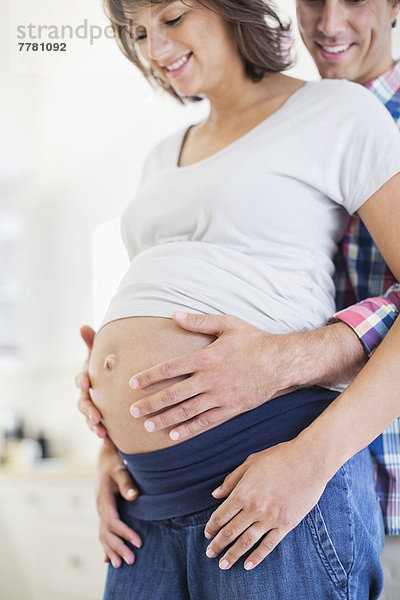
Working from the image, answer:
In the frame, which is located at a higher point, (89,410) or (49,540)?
(89,410)

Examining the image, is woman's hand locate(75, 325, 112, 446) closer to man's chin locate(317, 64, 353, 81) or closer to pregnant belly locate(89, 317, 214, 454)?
pregnant belly locate(89, 317, 214, 454)

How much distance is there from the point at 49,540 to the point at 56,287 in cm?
134

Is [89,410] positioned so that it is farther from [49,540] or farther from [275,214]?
[49,540]

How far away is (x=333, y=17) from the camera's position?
3.51 ft

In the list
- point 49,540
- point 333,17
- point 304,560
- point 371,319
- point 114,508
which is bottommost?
point 49,540

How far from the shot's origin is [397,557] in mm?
1000

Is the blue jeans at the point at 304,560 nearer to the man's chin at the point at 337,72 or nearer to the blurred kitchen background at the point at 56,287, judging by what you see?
the man's chin at the point at 337,72

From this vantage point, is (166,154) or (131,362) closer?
(131,362)

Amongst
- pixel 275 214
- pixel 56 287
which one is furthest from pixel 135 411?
pixel 56 287

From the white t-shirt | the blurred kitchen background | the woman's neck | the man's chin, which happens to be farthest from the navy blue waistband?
the blurred kitchen background

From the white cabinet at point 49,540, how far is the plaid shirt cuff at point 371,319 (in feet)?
6.20

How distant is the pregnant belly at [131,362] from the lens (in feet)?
2.80

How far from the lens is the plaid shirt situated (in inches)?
34.2

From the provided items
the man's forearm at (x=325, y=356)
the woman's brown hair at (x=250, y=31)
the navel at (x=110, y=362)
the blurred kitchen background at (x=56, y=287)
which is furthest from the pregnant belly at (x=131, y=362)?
the blurred kitchen background at (x=56, y=287)
